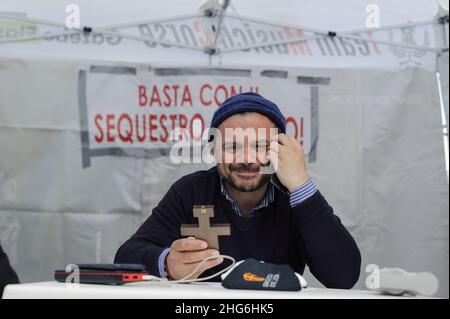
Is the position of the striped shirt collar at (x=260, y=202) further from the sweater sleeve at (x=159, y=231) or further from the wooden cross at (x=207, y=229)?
the wooden cross at (x=207, y=229)

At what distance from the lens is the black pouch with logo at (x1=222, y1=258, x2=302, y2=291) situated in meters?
1.18

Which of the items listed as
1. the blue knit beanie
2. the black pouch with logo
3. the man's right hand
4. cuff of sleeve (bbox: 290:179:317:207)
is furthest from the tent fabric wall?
the black pouch with logo

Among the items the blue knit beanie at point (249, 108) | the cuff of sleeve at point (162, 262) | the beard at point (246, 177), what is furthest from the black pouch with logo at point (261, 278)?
the blue knit beanie at point (249, 108)

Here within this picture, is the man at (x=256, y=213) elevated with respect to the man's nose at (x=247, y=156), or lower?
lower

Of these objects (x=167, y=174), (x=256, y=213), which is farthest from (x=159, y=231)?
(x=167, y=174)

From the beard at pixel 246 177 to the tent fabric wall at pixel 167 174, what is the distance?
1.94 m

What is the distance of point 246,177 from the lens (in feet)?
6.17

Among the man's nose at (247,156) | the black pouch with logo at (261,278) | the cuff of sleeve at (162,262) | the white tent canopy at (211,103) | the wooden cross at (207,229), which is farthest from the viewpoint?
the white tent canopy at (211,103)

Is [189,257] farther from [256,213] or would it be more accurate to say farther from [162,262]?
[256,213]

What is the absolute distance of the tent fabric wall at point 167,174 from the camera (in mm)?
3824

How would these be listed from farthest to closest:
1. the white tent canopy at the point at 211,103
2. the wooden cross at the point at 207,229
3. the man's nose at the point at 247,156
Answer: the white tent canopy at the point at 211,103
the man's nose at the point at 247,156
the wooden cross at the point at 207,229

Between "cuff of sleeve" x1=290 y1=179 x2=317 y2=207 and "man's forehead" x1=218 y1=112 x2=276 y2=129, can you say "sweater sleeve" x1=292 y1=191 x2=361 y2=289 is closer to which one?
"cuff of sleeve" x1=290 y1=179 x2=317 y2=207

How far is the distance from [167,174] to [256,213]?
80.5 inches
